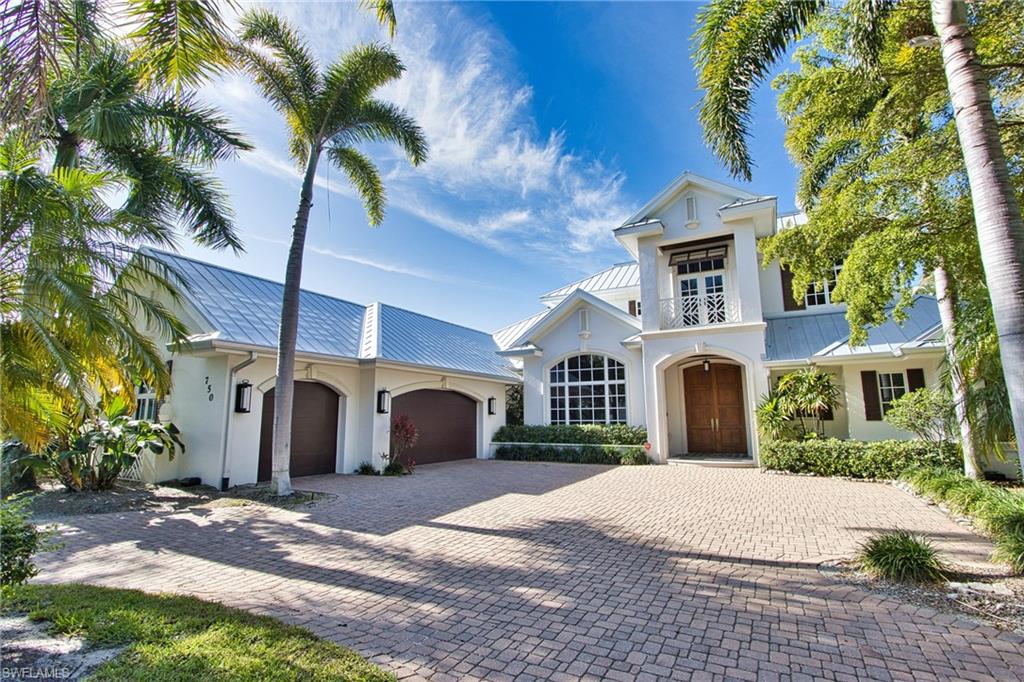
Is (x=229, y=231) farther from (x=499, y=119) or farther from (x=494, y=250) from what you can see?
(x=494, y=250)

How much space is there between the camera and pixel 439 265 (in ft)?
64.1

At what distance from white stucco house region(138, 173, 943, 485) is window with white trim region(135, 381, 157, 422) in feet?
0.23

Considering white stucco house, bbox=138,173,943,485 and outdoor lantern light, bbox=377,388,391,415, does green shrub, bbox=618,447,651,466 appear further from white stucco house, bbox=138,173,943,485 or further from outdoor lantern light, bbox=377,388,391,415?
outdoor lantern light, bbox=377,388,391,415

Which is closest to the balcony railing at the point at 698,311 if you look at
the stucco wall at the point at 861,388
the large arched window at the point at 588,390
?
the large arched window at the point at 588,390

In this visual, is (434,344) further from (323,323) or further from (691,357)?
(691,357)

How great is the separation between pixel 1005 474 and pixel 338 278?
21.4 m

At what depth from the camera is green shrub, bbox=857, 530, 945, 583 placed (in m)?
5.14

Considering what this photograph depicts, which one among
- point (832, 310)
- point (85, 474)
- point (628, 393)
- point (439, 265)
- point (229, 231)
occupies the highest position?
point (439, 265)

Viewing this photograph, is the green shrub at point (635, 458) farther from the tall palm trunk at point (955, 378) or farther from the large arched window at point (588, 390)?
the tall palm trunk at point (955, 378)

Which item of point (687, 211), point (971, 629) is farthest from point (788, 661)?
point (687, 211)

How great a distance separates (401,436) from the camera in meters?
13.9

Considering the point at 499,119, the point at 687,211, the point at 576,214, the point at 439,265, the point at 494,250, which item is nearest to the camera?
the point at 499,119

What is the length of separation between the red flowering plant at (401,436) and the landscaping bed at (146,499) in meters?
3.86

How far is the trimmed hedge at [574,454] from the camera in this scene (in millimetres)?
15562
